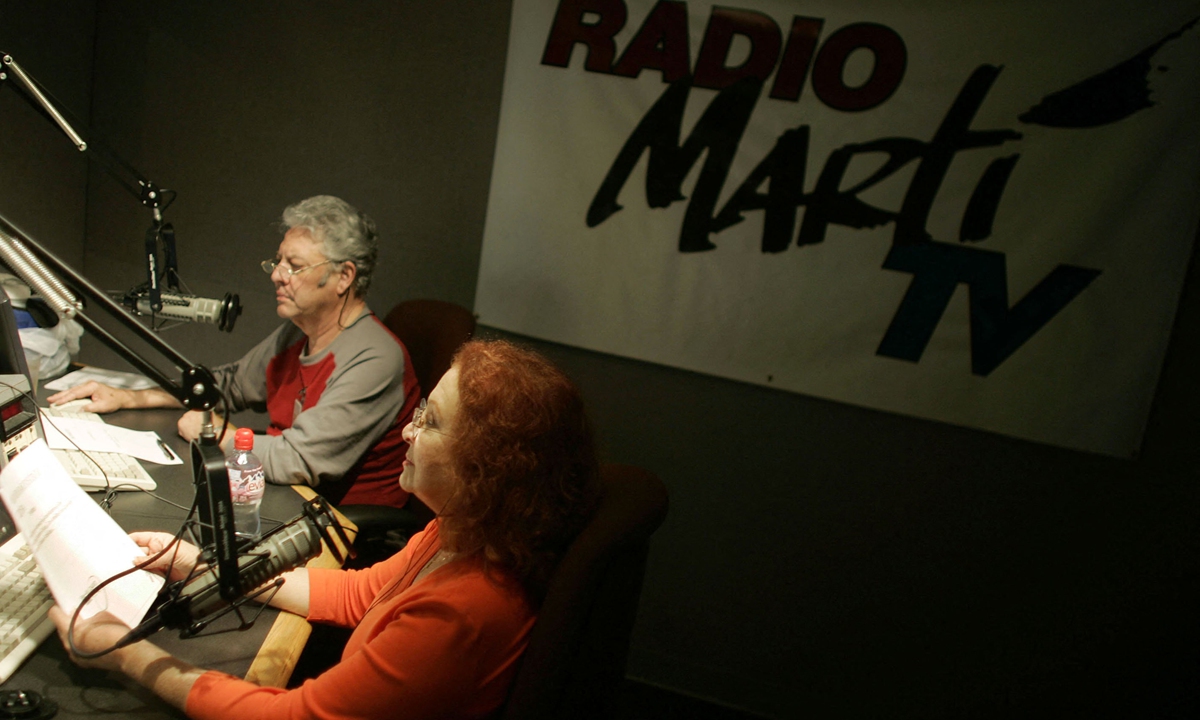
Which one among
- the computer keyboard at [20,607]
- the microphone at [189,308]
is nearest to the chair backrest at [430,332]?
the microphone at [189,308]

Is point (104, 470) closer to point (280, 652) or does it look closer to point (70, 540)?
point (70, 540)

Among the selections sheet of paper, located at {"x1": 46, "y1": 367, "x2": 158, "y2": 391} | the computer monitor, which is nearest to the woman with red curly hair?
the computer monitor

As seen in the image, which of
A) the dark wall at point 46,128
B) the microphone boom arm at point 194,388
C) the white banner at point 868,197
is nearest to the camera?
the microphone boom arm at point 194,388

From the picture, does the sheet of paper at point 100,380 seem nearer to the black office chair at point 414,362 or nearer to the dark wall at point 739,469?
the dark wall at point 739,469

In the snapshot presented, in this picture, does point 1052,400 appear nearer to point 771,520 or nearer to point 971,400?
point 971,400

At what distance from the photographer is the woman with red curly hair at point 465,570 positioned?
930 mm

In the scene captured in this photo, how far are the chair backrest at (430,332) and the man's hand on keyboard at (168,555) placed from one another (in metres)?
0.82

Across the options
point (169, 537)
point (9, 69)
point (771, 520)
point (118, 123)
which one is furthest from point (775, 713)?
point (118, 123)

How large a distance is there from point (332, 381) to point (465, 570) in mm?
1004

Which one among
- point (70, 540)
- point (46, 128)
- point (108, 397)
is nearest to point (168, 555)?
point (70, 540)

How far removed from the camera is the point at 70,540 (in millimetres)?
1082

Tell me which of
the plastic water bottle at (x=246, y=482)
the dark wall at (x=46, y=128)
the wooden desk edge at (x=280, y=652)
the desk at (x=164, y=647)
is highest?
the dark wall at (x=46, y=128)

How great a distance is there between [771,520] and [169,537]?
1.70 m

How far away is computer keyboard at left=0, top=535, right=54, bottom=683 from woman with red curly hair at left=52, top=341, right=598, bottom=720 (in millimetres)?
40
